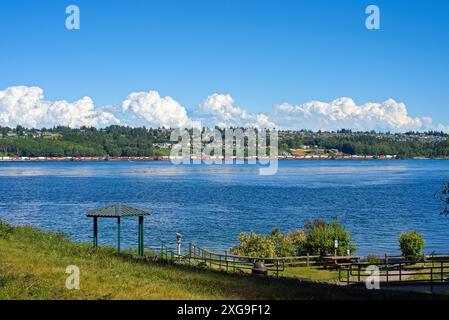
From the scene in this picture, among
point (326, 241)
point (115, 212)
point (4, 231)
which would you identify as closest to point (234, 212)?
point (326, 241)

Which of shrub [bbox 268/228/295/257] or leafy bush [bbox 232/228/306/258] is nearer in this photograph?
leafy bush [bbox 232/228/306/258]

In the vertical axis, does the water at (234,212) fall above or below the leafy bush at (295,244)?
below

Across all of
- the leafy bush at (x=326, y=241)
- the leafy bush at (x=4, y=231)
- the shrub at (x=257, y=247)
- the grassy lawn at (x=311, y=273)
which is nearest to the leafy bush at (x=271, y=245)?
the shrub at (x=257, y=247)

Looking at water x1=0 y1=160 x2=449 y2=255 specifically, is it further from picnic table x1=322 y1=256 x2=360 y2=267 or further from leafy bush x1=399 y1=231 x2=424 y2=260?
picnic table x1=322 y1=256 x2=360 y2=267

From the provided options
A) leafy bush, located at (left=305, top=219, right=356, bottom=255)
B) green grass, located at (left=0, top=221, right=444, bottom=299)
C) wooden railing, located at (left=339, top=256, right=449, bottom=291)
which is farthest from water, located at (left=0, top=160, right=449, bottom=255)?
green grass, located at (left=0, top=221, right=444, bottom=299)

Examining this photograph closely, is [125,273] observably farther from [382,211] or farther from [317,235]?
[382,211]

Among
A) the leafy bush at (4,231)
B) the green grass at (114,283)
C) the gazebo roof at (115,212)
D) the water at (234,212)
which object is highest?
the gazebo roof at (115,212)

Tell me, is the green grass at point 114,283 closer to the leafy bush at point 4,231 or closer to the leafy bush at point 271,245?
the leafy bush at point 4,231

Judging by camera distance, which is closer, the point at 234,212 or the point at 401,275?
the point at 401,275

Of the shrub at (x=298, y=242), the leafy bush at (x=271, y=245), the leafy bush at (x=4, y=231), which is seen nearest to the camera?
the leafy bush at (x=4, y=231)

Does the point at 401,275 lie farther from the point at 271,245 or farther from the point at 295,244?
the point at 295,244
